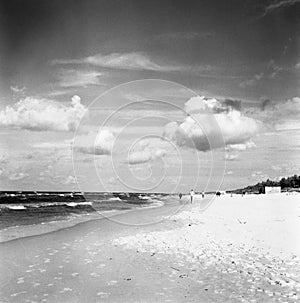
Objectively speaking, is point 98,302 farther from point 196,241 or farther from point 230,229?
point 230,229

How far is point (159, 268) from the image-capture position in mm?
7719

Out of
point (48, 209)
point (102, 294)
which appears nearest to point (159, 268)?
point (102, 294)

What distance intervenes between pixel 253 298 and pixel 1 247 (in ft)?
25.5

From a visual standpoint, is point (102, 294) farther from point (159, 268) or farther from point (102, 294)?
point (159, 268)

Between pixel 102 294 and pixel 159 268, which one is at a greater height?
pixel 159 268

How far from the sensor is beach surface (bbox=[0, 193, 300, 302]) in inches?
242

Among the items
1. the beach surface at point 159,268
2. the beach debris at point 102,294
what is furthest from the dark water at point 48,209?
the beach debris at point 102,294

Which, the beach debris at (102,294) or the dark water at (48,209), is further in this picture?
the dark water at (48,209)

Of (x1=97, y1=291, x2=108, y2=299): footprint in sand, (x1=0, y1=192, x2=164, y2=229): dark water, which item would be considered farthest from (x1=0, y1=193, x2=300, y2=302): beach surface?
(x1=0, y1=192, x2=164, y2=229): dark water

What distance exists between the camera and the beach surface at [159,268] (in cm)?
615

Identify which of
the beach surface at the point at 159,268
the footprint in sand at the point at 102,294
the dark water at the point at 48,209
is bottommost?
the dark water at the point at 48,209

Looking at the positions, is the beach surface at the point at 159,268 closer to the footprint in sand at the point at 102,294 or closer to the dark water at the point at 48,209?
the footprint in sand at the point at 102,294

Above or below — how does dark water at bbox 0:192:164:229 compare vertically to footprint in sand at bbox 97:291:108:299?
below

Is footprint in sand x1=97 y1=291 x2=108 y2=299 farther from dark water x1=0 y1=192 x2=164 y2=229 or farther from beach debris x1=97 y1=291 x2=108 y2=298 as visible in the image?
dark water x1=0 y1=192 x2=164 y2=229
